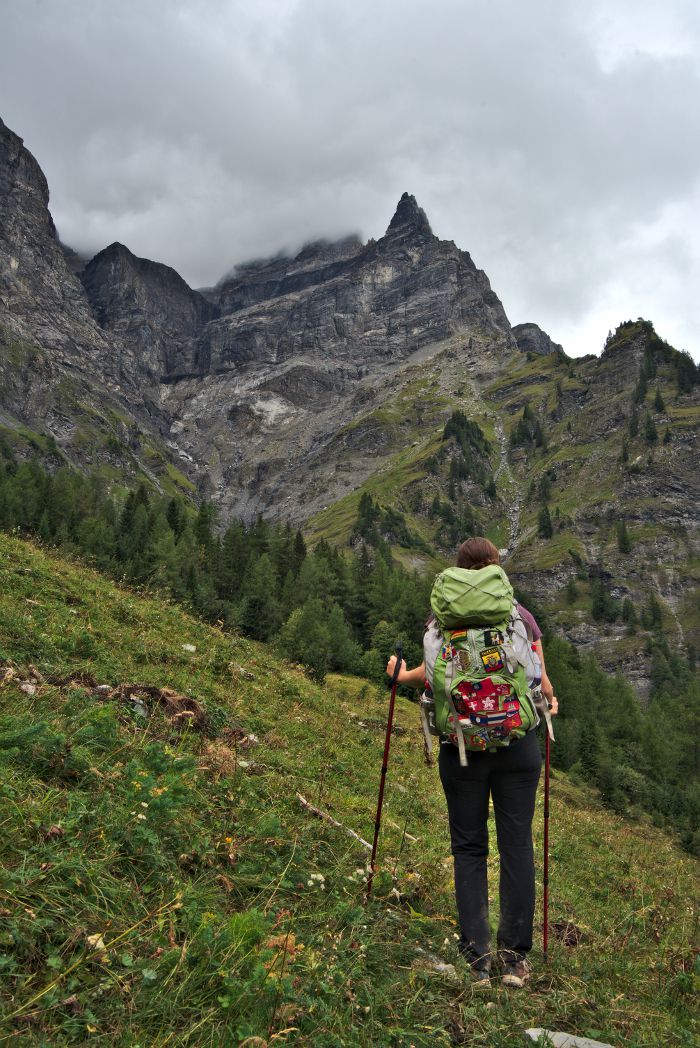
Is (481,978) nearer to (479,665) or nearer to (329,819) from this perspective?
(479,665)

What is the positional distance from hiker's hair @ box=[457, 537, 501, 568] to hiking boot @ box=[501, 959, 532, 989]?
3605mm

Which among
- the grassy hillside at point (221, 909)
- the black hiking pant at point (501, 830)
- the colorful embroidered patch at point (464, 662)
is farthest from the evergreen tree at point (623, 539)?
the colorful embroidered patch at point (464, 662)

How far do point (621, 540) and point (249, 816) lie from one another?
203621 mm

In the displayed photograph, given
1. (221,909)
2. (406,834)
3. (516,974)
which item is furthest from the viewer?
(406,834)

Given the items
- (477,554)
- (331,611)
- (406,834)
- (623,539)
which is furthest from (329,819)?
(623,539)

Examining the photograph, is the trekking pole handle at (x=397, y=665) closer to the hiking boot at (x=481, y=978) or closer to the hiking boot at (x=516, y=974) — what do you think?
the hiking boot at (x=481, y=978)

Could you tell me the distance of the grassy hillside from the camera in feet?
11.8

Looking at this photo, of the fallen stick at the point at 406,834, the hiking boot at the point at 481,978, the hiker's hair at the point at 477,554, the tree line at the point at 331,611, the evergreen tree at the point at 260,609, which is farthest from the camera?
the evergreen tree at the point at 260,609

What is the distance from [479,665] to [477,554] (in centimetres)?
125

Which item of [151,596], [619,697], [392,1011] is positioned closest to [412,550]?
[619,697]

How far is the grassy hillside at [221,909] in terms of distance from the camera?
3.58m

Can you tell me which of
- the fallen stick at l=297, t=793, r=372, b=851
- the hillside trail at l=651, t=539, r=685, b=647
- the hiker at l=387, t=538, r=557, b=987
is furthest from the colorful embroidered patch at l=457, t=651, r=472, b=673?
the hillside trail at l=651, t=539, r=685, b=647

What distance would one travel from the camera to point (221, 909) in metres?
4.74

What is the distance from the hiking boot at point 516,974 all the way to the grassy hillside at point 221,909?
10cm
